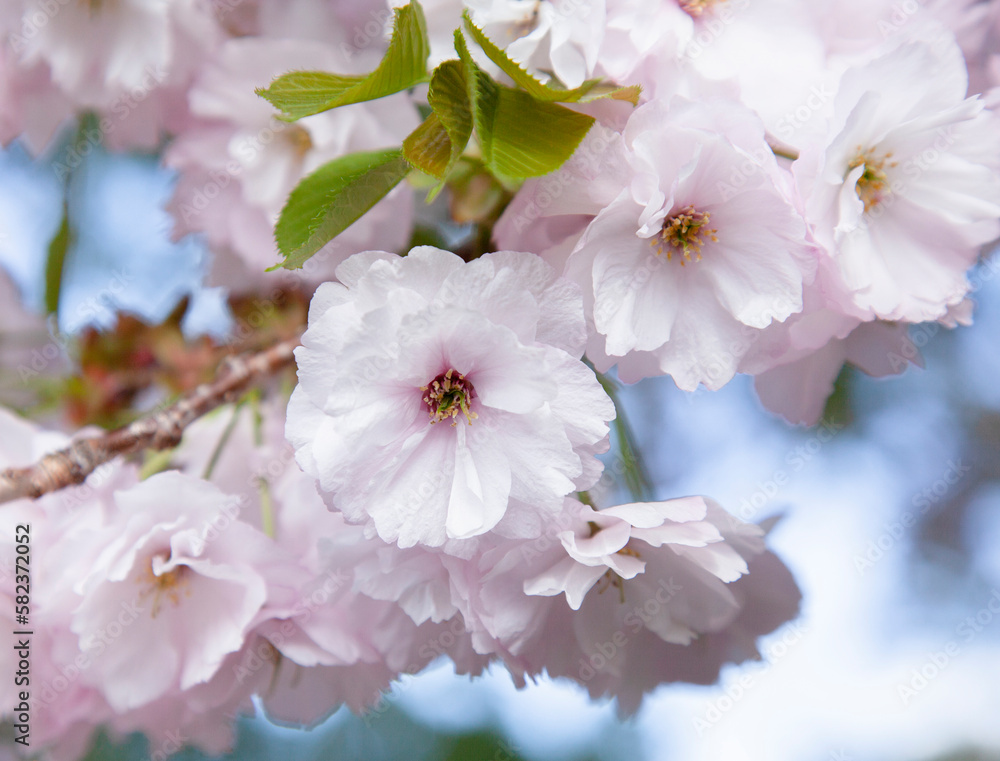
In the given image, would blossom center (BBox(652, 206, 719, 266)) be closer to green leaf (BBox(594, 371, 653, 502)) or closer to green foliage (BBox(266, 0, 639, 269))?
green foliage (BBox(266, 0, 639, 269))

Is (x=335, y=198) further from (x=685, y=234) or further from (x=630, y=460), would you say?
(x=630, y=460)

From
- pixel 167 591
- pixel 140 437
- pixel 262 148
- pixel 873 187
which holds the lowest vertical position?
pixel 167 591

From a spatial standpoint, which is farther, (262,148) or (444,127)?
(262,148)

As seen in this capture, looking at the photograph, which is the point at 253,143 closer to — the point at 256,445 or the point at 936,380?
Result: the point at 256,445

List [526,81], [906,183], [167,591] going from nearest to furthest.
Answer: [526,81]
[906,183]
[167,591]

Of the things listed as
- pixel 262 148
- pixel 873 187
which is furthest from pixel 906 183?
pixel 262 148

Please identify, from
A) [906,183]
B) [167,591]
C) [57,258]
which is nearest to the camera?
[906,183]

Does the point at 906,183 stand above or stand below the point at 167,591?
above

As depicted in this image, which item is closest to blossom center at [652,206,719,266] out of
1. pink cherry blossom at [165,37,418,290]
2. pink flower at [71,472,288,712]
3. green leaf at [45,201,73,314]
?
pink cherry blossom at [165,37,418,290]

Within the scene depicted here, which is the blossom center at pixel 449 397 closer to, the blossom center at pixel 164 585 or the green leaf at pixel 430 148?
the green leaf at pixel 430 148
